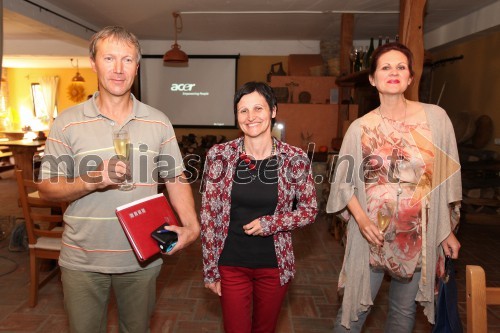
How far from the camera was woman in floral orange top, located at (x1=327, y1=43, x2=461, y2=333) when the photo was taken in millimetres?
1758

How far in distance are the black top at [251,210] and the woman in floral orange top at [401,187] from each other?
0.42 m

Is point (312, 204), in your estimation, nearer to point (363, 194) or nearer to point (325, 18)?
point (363, 194)

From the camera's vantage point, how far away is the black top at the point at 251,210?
1.70 meters

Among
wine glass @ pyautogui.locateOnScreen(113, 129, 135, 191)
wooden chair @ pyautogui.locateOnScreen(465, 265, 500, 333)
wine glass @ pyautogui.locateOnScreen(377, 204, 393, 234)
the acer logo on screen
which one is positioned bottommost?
wooden chair @ pyautogui.locateOnScreen(465, 265, 500, 333)

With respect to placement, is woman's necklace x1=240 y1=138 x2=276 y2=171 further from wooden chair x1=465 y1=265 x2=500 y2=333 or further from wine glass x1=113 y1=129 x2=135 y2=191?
wooden chair x1=465 y1=265 x2=500 y2=333

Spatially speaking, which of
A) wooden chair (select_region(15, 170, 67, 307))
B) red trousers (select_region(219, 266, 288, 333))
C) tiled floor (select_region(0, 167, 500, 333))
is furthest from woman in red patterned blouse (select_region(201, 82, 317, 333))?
wooden chair (select_region(15, 170, 67, 307))

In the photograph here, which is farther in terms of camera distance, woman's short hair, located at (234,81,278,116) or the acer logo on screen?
the acer logo on screen

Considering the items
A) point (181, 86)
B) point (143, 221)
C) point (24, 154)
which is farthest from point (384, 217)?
point (181, 86)

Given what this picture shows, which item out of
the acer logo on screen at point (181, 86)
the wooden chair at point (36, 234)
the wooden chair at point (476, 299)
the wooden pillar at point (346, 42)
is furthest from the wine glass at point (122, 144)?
the acer logo on screen at point (181, 86)

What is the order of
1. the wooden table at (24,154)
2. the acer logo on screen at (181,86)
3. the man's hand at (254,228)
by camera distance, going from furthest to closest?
the acer logo on screen at (181,86) → the wooden table at (24,154) → the man's hand at (254,228)

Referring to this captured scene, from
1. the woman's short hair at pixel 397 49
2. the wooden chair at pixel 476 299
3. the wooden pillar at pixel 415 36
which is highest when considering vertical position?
the wooden pillar at pixel 415 36

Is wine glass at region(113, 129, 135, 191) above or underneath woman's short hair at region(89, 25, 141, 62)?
underneath

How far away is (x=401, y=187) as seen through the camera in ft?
5.80

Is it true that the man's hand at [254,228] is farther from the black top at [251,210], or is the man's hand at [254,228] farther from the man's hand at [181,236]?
the man's hand at [181,236]
